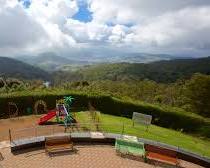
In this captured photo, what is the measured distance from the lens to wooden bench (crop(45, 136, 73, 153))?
2035 cm

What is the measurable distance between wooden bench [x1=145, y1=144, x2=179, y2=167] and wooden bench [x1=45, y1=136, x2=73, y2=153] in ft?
14.5

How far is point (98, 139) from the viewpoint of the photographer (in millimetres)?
22203

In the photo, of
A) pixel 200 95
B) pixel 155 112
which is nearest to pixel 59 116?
pixel 155 112

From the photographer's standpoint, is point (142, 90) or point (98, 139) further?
point (142, 90)

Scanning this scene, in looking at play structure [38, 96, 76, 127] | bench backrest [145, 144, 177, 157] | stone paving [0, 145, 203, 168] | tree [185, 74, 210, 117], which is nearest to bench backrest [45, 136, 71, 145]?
stone paving [0, 145, 203, 168]

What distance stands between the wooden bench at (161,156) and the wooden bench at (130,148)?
365 mm

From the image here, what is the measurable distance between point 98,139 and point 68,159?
319cm

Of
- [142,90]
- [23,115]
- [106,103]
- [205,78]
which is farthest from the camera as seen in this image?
[142,90]

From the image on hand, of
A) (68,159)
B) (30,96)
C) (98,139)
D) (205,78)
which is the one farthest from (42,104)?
(205,78)

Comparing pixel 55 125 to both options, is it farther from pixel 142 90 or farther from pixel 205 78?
pixel 142 90

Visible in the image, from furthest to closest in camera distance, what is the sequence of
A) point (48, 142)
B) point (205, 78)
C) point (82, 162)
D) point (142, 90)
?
1. point (142, 90)
2. point (205, 78)
3. point (48, 142)
4. point (82, 162)

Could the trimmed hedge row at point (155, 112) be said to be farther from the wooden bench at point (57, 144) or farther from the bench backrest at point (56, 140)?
the wooden bench at point (57, 144)

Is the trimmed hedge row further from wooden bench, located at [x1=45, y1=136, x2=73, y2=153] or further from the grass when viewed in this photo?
wooden bench, located at [x1=45, y1=136, x2=73, y2=153]

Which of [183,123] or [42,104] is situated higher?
[42,104]
